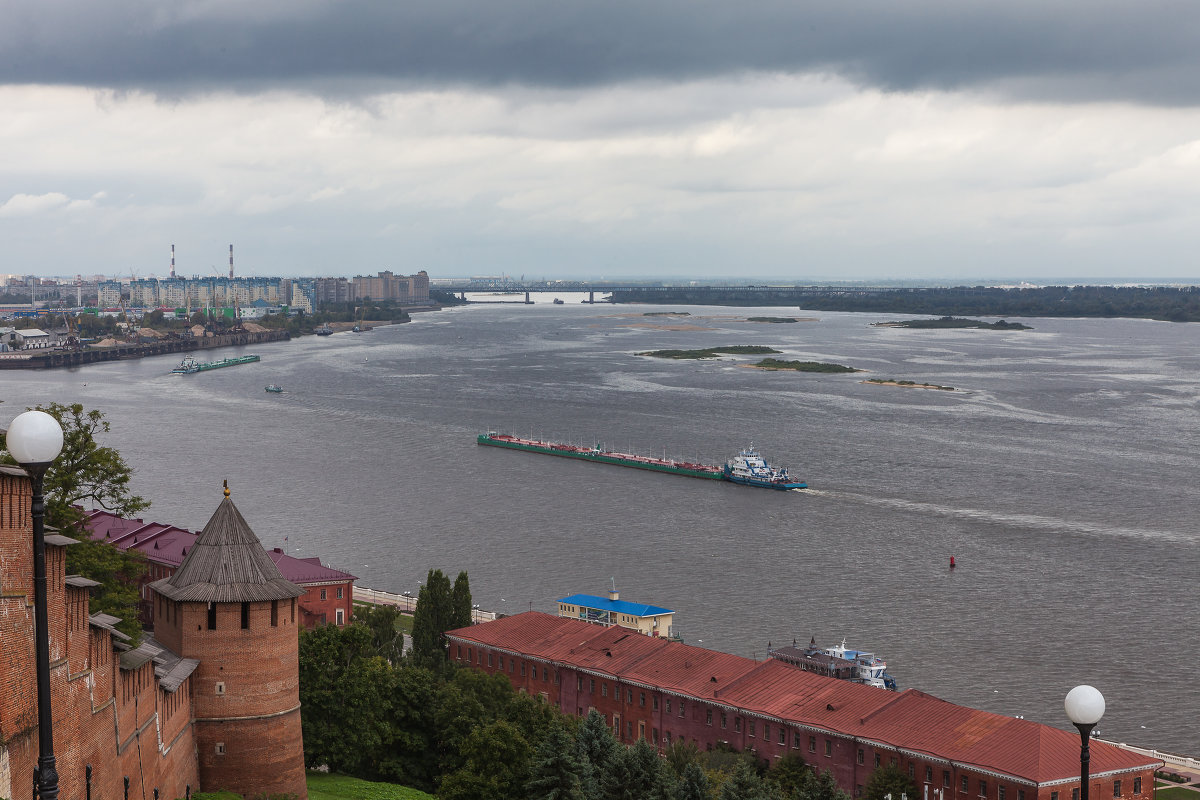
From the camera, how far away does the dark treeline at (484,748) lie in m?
24.0

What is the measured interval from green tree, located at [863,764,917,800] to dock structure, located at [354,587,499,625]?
15.5 metres

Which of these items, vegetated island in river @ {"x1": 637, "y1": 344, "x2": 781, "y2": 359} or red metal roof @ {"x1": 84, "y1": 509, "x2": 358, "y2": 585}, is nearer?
red metal roof @ {"x1": 84, "y1": 509, "x2": 358, "y2": 585}

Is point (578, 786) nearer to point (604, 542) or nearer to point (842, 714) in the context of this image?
point (842, 714)

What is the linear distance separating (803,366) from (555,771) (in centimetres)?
10849

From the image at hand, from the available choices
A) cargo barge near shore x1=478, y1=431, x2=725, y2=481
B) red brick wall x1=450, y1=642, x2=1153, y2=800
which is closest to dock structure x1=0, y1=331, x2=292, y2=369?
cargo barge near shore x1=478, y1=431, x2=725, y2=481

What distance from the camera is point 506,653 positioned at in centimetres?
3669

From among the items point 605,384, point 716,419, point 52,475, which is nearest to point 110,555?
point 52,475

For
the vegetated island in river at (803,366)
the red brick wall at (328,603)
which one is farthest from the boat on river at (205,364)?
the red brick wall at (328,603)

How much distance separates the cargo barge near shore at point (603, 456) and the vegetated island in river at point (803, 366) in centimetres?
4917

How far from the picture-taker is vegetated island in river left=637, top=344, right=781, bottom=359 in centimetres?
14838

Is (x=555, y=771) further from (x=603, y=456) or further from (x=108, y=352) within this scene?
(x=108, y=352)

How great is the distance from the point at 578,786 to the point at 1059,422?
2808 inches

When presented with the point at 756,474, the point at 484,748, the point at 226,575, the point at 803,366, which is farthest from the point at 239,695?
the point at 803,366

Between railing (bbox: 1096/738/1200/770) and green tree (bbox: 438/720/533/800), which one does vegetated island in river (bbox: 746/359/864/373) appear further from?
green tree (bbox: 438/720/533/800)
